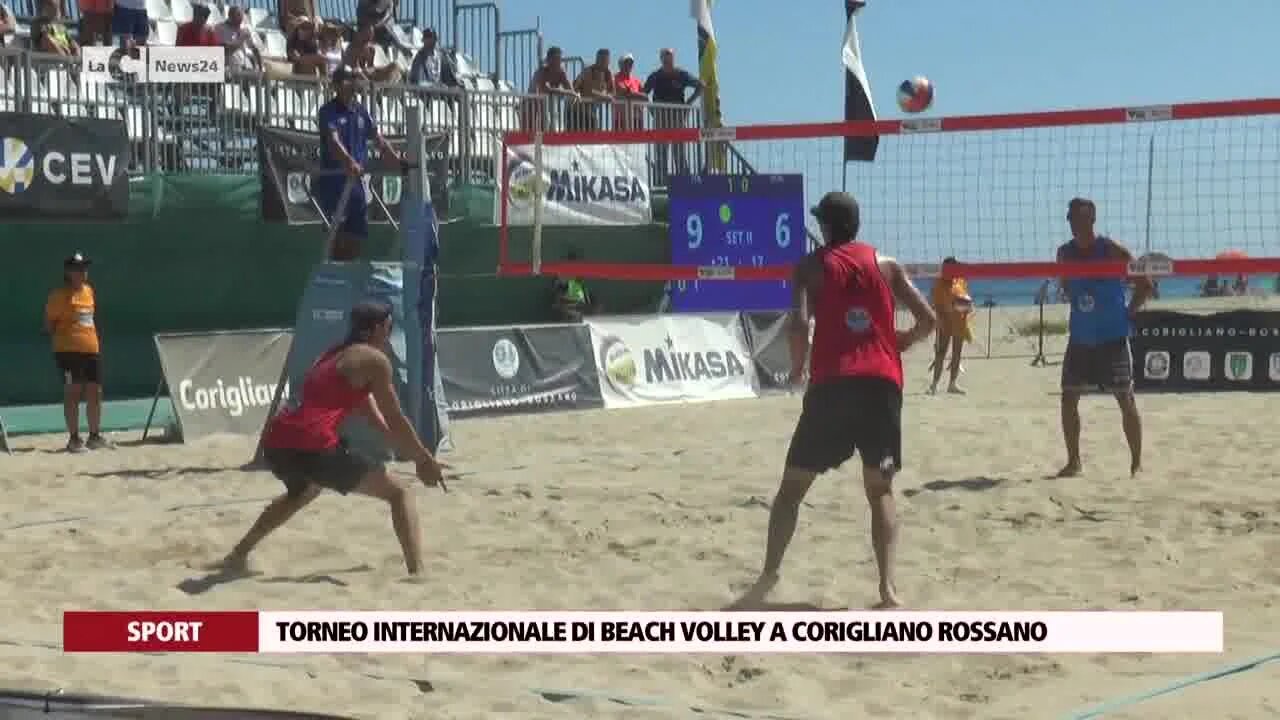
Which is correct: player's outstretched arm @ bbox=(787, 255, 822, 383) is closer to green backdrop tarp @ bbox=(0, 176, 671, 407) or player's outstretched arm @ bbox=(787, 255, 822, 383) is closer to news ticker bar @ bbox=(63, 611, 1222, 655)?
news ticker bar @ bbox=(63, 611, 1222, 655)

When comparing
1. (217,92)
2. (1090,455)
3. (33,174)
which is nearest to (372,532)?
(1090,455)

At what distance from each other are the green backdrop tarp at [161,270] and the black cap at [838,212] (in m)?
8.13

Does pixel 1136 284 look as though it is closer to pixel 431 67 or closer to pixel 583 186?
pixel 583 186

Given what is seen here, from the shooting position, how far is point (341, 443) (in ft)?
23.6

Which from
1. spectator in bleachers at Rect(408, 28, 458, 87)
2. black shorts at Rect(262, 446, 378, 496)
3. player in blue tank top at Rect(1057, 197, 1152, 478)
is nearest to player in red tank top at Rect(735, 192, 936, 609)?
black shorts at Rect(262, 446, 378, 496)

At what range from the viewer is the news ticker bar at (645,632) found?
5.74m

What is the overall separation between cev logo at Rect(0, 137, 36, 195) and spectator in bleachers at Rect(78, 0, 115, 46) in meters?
2.35

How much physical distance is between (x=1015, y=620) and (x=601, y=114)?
37.9 feet

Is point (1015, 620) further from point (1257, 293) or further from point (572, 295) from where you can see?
point (1257, 293)

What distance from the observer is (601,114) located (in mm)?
17094

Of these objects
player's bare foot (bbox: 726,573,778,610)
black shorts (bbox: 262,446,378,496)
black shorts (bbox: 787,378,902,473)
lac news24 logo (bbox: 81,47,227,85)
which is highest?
lac news24 logo (bbox: 81,47,227,85)

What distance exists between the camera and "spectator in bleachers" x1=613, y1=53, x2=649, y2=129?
17.2 metres

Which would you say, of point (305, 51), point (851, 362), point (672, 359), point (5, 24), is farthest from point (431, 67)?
point (851, 362)

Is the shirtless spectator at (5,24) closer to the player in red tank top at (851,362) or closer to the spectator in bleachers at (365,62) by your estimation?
the spectator in bleachers at (365,62)
